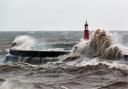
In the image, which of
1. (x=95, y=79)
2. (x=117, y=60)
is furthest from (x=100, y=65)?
(x=95, y=79)

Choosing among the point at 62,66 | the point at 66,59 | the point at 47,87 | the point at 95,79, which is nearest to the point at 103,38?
the point at 66,59

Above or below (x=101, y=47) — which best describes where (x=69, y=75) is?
below

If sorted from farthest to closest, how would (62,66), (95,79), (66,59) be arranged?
(66,59)
(62,66)
(95,79)

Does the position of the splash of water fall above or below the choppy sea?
above

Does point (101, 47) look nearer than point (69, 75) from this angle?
No

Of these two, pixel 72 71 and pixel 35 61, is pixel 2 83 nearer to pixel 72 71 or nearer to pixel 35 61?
pixel 72 71

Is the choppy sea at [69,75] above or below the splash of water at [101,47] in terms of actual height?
below

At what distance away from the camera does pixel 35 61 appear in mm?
19703

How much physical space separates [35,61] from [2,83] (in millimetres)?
6346

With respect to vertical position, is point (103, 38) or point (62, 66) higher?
point (103, 38)

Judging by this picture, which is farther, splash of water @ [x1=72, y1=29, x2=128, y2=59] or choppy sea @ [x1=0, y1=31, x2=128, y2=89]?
splash of water @ [x1=72, y1=29, x2=128, y2=59]

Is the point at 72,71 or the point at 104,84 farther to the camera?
the point at 72,71

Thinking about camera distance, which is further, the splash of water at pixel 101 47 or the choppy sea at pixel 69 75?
the splash of water at pixel 101 47

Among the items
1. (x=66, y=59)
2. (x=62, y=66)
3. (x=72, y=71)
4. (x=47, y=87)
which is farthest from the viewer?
(x=66, y=59)
